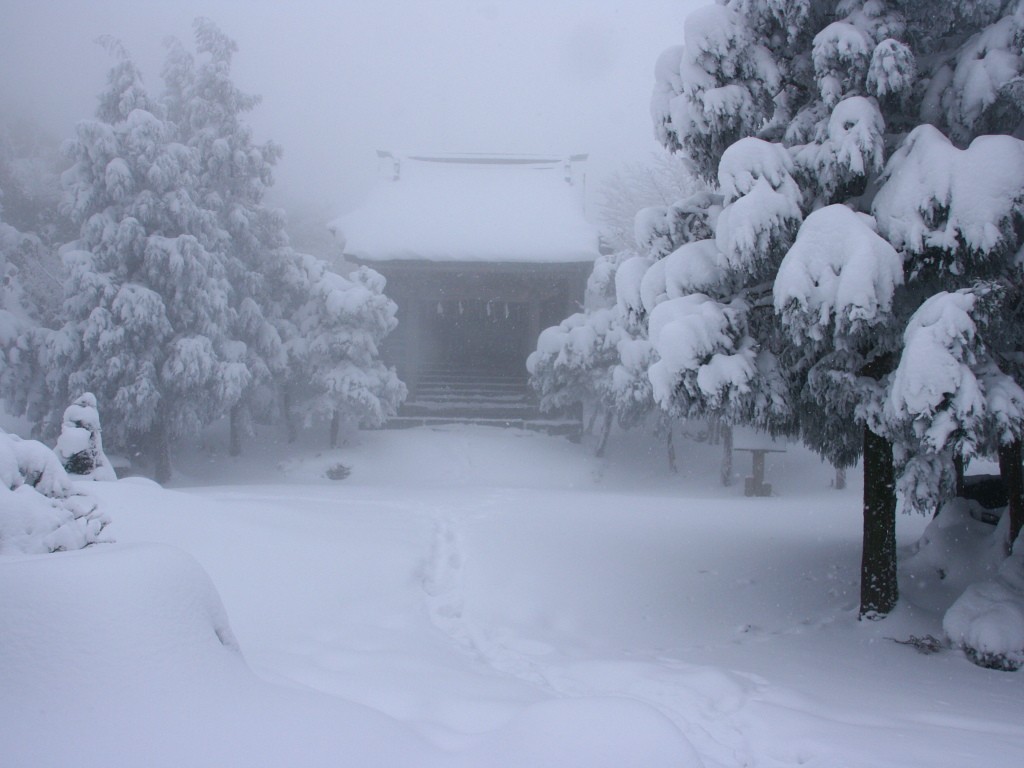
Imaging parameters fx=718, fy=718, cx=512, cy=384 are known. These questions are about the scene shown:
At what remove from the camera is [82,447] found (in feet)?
24.7

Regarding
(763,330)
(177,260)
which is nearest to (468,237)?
(177,260)

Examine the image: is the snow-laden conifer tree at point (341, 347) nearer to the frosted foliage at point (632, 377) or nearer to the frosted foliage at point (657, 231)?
the frosted foliage at point (632, 377)

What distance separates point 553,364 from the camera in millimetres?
16109

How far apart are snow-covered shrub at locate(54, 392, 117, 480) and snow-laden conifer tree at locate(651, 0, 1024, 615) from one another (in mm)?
6284

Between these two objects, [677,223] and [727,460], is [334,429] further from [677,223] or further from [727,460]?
[677,223]

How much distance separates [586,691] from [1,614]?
10.7 ft

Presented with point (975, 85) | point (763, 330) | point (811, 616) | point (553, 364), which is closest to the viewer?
point (975, 85)

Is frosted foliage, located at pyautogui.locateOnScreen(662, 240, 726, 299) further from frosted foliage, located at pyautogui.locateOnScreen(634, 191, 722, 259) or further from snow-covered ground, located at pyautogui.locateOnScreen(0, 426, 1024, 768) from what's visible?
snow-covered ground, located at pyautogui.locateOnScreen(0, 426, 1024, 768)

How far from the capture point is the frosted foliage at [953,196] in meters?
4.60

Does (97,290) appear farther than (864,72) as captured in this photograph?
Yes

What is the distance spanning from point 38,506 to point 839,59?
6.16 metres

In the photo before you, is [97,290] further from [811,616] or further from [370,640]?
[811,616]

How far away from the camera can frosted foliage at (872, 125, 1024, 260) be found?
460cm

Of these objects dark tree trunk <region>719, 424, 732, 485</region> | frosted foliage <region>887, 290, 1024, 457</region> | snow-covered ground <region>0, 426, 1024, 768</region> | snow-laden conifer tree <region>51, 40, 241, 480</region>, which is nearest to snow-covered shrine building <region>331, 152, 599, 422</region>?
snow-laden conifer tree <region>51, 40, 241, 480</region>
